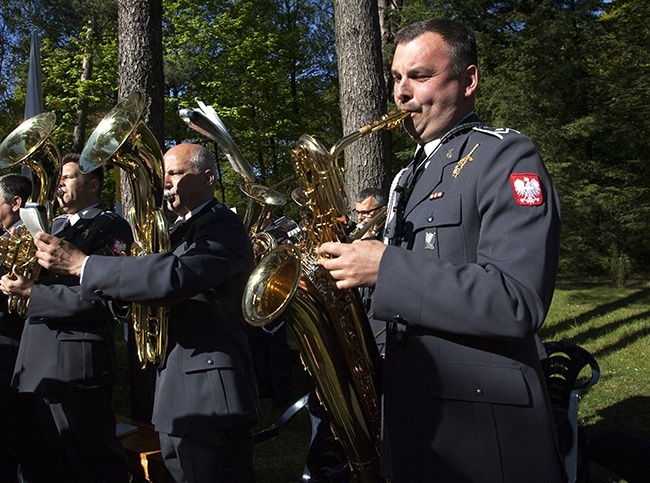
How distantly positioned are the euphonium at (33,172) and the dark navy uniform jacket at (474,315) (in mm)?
2481

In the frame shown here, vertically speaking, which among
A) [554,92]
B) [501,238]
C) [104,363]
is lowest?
[104,363]

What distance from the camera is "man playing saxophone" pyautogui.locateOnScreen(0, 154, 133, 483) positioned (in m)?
3.53

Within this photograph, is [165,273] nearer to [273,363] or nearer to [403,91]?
[403,91]

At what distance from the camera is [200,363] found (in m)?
2.91

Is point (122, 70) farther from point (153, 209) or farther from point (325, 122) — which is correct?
point (325, 122)

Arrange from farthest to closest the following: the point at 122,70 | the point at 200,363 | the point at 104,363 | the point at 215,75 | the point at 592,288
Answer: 1. the point at 215,75
2. the point at 592,288
3. the point at 122,70
4. the point at 104,363
5. the point at 200,363

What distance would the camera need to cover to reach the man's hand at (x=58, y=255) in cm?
295

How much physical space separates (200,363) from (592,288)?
12889 mm

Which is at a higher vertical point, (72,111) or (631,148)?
(72,111)

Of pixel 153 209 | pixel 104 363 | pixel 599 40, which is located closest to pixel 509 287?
pixel 153 209

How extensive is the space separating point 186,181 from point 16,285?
124 centimetres

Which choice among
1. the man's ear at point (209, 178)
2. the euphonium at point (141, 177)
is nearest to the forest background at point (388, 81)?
the man's ear at point (209, 178)

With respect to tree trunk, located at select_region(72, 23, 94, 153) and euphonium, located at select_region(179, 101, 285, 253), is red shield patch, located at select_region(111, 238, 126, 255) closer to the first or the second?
euphonium, located at select_region(179, 101, 285, 253)

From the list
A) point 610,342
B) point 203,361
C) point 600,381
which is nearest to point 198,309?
point 203,361
